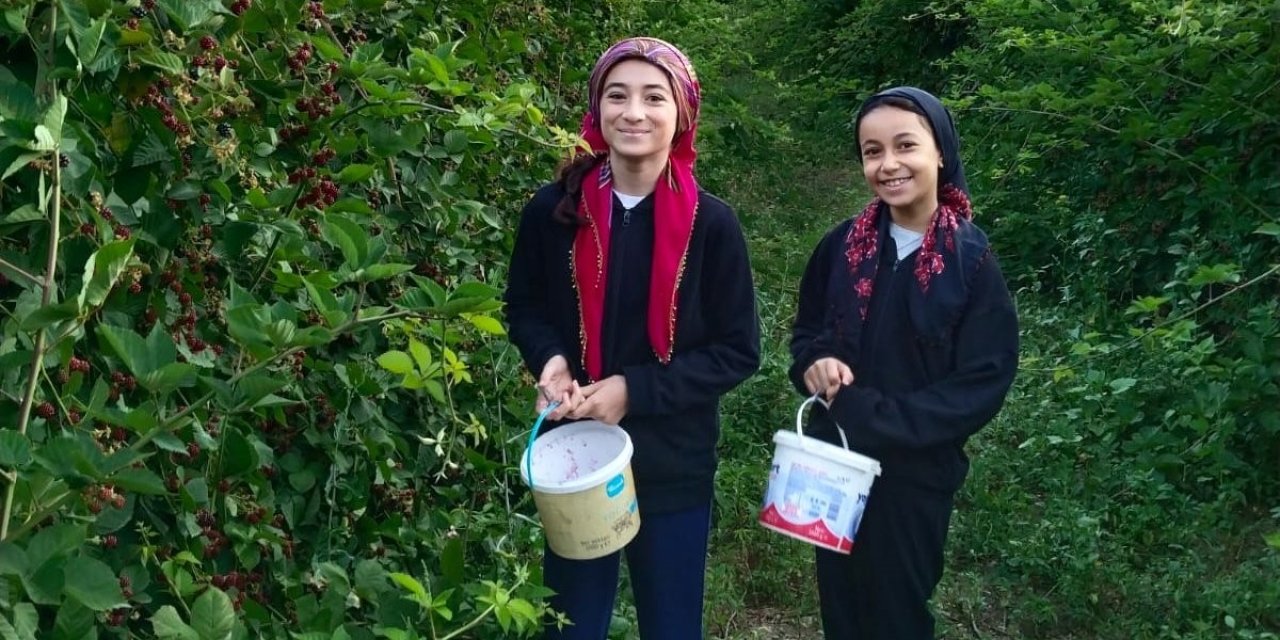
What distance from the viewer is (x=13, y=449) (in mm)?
1291

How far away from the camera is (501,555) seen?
8.99ft

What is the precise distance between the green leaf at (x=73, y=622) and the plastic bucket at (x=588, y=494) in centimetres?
95

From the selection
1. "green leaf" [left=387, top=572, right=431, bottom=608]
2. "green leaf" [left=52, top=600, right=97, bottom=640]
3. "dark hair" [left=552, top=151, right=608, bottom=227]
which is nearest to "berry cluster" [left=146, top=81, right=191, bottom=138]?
"green leaf" [left=52, top=600, right=97, bottom=640]

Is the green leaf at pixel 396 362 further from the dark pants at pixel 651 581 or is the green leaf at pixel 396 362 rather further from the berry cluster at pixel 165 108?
the dark pants at pixel 651 581

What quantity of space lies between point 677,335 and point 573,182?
0.39 meters

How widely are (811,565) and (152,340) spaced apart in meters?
2.92

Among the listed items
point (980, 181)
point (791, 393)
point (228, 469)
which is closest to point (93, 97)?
point (228, 469)

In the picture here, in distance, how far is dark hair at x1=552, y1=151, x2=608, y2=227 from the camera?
99.6 inches

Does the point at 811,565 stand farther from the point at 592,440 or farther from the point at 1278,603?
the point at 592,440

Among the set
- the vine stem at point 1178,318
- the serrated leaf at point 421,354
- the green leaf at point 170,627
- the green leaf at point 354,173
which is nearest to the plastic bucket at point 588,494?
the serrated leaf at point 421,354

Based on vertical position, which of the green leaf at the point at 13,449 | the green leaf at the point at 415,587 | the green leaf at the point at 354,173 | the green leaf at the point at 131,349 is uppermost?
the green leaf at the point at 354,173

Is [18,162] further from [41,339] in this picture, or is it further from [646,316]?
[646,316]

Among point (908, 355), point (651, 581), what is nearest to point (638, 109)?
point (908, 355)

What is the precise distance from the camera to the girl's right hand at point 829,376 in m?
2.55
